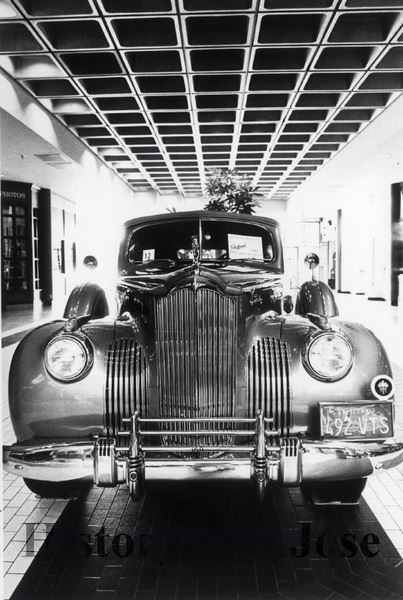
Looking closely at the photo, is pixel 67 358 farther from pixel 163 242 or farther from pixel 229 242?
pixel 229 242

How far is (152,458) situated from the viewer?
2.11 metres

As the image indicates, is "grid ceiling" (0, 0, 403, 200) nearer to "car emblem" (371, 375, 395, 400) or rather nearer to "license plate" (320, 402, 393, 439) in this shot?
"car emblem" (371, 375, 395, 400)

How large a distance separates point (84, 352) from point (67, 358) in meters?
0.08

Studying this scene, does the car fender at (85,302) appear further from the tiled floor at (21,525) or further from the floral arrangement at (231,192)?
the floral arrangement at (231,192)

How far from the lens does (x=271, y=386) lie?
2.38m

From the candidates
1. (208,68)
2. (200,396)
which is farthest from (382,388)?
(208,68)

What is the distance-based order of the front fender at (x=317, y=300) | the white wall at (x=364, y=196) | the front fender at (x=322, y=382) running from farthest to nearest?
the white wall at (x=364, y=196), the front fender at (x=317, y=300), the front fender at (x=322, y=382)

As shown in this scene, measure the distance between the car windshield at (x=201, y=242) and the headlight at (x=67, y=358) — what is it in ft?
3.99

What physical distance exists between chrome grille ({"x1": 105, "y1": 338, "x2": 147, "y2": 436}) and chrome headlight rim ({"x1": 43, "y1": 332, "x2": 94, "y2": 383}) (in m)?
0.08

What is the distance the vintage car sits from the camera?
2098mm

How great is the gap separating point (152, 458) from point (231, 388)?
47 centimetres

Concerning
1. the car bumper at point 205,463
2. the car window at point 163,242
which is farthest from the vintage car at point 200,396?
the car window at point 163,242

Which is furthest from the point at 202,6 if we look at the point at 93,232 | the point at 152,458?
the point at 93,232

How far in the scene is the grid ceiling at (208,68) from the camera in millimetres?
5664
